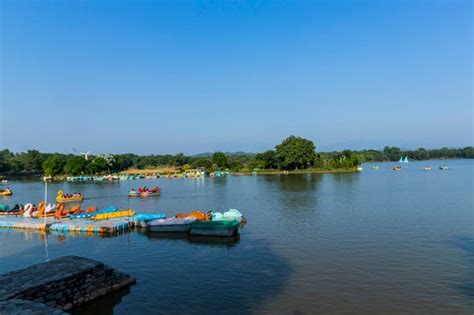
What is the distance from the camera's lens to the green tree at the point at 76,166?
135550 millimetres

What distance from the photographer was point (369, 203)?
49312 mm

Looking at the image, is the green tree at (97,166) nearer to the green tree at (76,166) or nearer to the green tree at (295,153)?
the green tree at (76,166)

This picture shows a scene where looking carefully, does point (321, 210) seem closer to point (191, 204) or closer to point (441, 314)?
point (191, 204)

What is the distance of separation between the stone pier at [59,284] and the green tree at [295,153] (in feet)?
380

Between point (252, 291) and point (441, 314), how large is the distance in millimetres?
8341

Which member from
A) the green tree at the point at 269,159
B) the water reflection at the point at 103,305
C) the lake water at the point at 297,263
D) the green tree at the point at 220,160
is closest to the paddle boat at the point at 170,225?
the lake water at the point at 297,263

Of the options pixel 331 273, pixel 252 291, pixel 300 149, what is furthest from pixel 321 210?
pixel 300 149

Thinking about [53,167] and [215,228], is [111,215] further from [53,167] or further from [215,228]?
[53,167]

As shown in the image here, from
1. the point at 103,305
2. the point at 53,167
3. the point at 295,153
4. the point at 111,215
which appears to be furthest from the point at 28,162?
the point at 103,305

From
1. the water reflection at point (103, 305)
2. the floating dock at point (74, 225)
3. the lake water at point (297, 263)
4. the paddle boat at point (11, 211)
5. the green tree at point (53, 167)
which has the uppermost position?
the green tree at point (53, 167)

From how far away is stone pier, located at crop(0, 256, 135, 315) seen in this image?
47.2ft

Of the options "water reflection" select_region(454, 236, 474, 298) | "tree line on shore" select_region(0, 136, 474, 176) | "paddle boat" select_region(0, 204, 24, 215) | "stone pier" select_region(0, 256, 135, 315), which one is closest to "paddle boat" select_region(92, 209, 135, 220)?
Result: "paddle boat" select_region(0, 204, 24, 215)

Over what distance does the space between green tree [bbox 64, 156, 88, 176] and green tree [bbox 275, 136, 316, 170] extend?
2806 inches

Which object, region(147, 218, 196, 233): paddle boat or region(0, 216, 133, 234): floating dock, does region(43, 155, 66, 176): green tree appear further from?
region(147, 218, 196, 233): paddle boat
